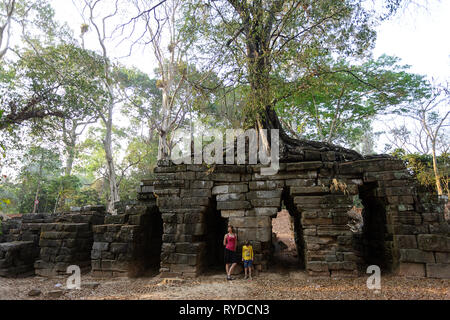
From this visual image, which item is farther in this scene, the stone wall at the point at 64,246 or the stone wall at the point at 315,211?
the stone wall at the point at 64,246

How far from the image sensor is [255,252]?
21.0 ft

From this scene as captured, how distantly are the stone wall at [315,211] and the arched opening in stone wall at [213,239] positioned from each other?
17 cm

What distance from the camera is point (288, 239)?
Result: 14.0 meters

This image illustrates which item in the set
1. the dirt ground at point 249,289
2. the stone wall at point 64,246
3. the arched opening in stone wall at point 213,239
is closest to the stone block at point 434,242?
the dirt ground at point 249,289

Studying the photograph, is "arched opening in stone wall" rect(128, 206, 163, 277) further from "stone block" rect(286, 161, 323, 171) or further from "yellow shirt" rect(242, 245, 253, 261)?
"stone block" rect(286, 161, 323, 171)

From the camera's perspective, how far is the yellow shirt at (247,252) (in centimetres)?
614

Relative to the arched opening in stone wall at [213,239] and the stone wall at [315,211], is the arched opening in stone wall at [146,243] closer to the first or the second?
the stone wall at [315,211]

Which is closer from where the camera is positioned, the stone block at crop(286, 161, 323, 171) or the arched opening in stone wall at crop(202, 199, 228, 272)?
the stone block at crop(286, 161, 323, 171)

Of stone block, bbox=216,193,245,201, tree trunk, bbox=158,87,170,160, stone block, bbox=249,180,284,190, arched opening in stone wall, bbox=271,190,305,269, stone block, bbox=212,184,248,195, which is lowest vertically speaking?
arched opening in stone wall, bbox=271,190,305,269

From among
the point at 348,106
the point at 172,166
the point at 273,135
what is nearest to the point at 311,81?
the point at 273,135

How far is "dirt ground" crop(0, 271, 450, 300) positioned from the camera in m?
4.91

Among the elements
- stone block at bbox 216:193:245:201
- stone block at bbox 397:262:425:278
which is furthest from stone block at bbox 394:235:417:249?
stone block at bbox 216:193:245:201

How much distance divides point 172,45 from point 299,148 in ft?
40.1

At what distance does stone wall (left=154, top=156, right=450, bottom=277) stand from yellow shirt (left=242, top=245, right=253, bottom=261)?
226 millimetres
